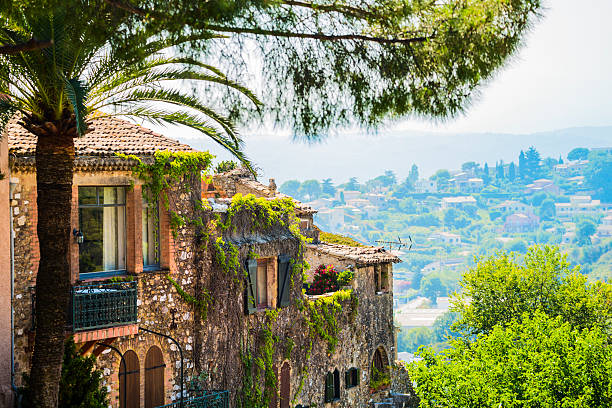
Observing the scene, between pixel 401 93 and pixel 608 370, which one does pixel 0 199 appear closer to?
pixel 401 93

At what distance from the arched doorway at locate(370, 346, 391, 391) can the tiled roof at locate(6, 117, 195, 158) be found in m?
17.6

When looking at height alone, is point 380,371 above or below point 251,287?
below

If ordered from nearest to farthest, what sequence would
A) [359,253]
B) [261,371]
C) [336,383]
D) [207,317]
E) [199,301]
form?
[199,301] → [207,317] → [261,371] → [336,383] → [359,253]

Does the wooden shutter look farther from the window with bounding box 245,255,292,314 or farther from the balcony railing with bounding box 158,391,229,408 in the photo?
the balcony railing with bounding box 158,391,229,408

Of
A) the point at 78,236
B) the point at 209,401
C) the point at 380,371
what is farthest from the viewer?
the point at 380,371

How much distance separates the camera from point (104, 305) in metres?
18.9

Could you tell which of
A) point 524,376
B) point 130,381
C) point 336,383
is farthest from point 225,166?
point 130,381

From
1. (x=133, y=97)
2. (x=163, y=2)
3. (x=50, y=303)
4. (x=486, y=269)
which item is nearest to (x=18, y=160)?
(x=133, y=97)

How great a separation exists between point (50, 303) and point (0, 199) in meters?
4.40

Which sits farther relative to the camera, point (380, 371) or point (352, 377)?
point (380, 371)

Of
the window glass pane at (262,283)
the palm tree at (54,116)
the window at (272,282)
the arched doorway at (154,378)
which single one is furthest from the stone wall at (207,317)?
the palm tree at (54,116)

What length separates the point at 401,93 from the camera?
12.4 m

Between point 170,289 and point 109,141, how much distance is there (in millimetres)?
4325

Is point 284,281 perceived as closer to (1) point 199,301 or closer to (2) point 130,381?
(1) point 199,301
